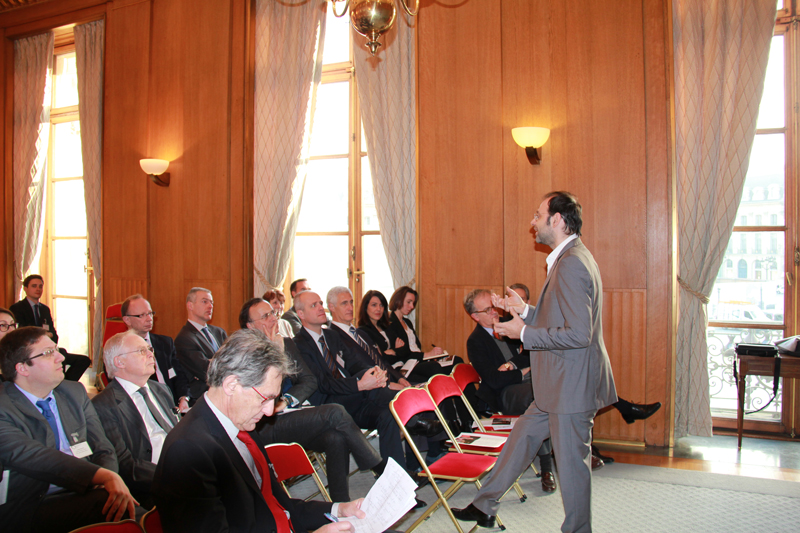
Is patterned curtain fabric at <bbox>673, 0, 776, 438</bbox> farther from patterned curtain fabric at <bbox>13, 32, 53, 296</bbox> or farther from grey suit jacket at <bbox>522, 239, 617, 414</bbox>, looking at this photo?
patterned curtain fabric at <bbox>13, 32, 53, 296</bbox>

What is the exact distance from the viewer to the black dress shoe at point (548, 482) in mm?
3738

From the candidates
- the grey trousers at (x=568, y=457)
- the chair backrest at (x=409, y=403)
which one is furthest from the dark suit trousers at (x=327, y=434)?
the grey trousers at (x=568, y=457)

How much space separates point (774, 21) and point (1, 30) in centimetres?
956

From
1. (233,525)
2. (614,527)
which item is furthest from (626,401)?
(233,525)

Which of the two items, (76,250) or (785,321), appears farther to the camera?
(76,250)

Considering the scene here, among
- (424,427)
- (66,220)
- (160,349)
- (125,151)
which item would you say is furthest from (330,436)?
(66,220)

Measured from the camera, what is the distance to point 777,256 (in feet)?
16.6

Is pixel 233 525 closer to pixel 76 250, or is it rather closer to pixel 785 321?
pixel 785 321

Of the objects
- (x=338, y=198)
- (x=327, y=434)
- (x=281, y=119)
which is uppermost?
(x=281, y=119)

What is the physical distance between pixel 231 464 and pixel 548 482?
2658 mm

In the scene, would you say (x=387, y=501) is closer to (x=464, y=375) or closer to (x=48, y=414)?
(x=48, y=414)

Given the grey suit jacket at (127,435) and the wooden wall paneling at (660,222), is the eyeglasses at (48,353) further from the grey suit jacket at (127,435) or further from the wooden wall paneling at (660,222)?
the wooden wall paneling at (660,222)

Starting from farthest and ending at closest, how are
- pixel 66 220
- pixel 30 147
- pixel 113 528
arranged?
pixel 66 220 → pixel 30 147 → pixel 113 528

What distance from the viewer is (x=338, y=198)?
6.54m
